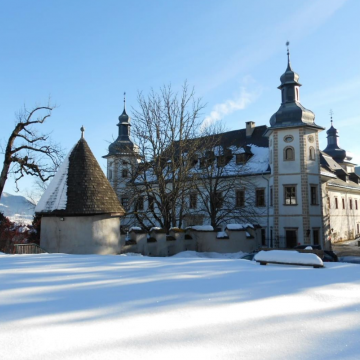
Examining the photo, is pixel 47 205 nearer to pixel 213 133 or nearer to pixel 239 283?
pixel 239 283

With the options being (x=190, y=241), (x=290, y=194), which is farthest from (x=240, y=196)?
(x=190, y=241)

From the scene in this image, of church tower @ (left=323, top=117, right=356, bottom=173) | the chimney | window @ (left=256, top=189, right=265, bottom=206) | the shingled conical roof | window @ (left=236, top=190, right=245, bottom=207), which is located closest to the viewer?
the shingled conical roof

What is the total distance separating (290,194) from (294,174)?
5.09 ft

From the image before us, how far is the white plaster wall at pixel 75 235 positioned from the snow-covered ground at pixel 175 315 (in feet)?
25.3

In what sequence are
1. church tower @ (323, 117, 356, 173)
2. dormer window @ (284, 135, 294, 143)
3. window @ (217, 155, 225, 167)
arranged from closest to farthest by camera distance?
window @ (217, 155, 225, 167) → dormer window @ (284, 135, 294, 143) → church tower @ (323, 117, 356, 173)

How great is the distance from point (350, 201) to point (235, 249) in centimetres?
2408

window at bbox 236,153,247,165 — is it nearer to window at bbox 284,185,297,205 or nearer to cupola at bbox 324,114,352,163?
window at bbox 284,185,297,205

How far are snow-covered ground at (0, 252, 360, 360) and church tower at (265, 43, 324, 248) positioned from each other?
21.8 m

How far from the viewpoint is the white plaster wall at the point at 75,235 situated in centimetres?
1412

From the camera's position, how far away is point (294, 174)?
28.2 metres

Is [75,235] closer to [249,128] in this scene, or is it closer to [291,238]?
[291,238]

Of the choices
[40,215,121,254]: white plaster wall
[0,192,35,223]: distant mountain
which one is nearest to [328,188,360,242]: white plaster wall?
[40,215,121,254]: white plaster wall

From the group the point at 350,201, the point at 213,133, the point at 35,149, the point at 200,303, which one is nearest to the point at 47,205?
the point at 35,149

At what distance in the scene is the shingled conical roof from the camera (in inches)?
561
